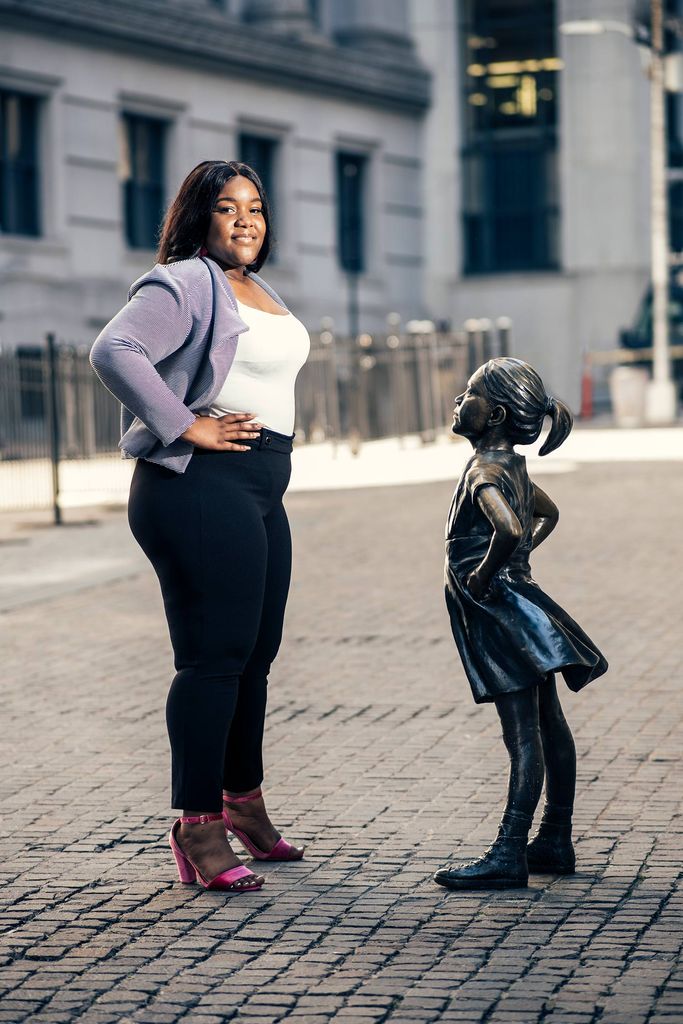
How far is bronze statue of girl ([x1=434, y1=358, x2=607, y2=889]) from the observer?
526 centimetres

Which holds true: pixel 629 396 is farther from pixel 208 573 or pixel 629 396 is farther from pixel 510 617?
pixel 208 573

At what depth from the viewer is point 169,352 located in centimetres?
516

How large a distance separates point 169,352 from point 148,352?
0.07 meters

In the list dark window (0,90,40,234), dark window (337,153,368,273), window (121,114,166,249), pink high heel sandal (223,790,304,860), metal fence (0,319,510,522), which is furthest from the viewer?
dark window (337,153,368,273)

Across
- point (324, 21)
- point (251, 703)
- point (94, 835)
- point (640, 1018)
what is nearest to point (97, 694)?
point (94, 835)

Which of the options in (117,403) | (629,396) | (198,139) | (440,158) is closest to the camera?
(117,403)

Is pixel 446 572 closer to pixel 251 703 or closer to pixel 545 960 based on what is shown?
pixel 251 703

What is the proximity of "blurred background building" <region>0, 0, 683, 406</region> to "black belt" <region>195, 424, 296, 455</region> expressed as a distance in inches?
984

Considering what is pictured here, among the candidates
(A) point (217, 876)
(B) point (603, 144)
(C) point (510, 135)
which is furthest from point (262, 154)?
(A) point (217, 876)

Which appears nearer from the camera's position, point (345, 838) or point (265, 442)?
point (265, 442)

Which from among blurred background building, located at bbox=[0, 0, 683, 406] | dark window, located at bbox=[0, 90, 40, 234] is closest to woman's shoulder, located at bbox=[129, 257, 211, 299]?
blurred background building, located at bbox=[0, 0, 683, 406]

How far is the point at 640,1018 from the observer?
13.7 ft

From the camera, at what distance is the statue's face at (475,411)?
531cm

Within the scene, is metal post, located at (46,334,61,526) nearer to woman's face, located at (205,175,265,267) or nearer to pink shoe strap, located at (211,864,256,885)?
woman's face, located at (205,175,265,267)
